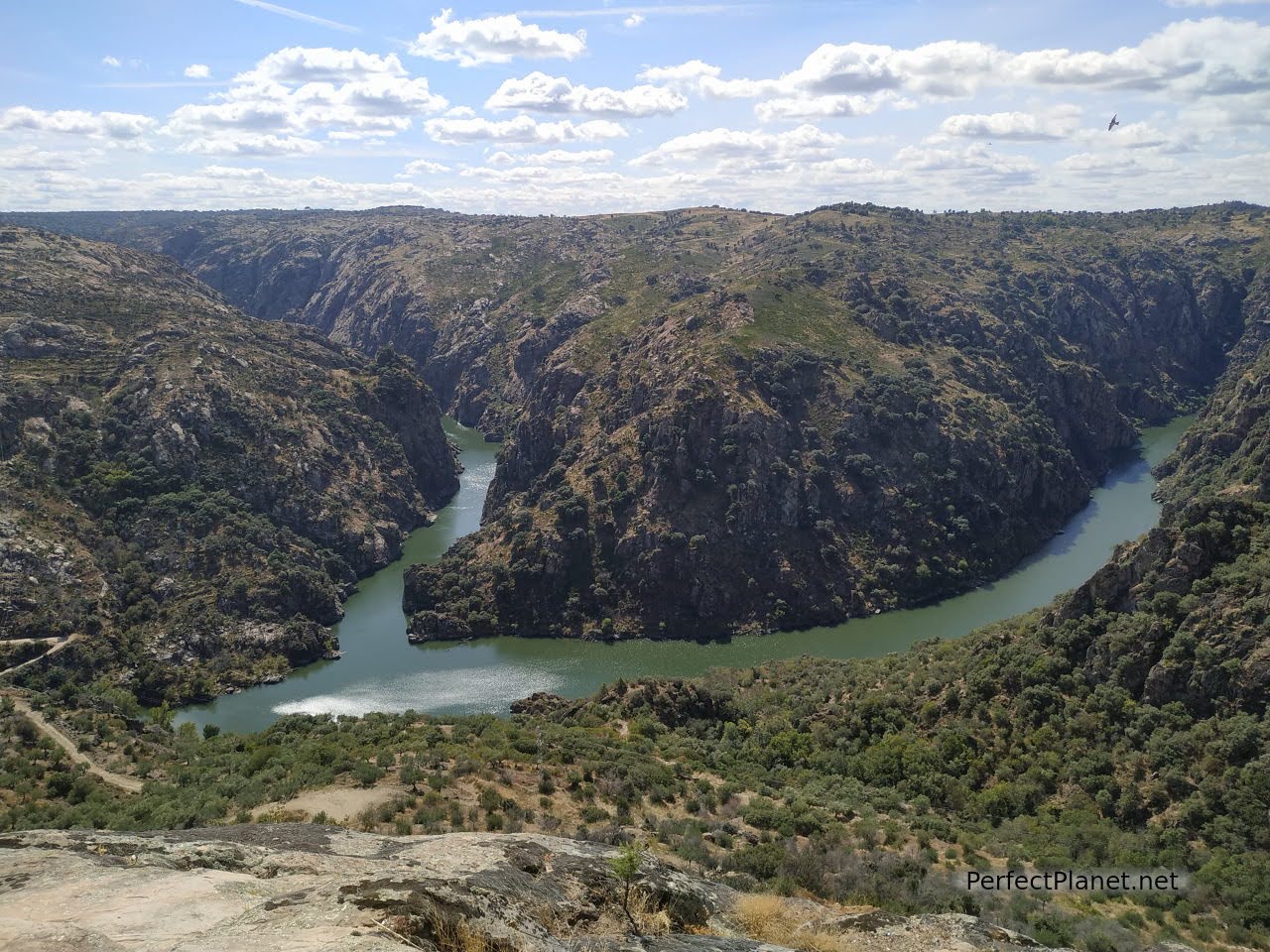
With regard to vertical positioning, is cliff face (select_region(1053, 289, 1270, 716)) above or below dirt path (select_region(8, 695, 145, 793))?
above

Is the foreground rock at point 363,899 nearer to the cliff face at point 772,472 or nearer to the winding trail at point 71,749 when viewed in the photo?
the winding trail at point 71,749

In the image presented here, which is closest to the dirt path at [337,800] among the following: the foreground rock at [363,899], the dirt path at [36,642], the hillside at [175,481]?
the foreground rock at [363,899]

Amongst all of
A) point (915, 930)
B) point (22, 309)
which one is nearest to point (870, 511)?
point (915, 930)

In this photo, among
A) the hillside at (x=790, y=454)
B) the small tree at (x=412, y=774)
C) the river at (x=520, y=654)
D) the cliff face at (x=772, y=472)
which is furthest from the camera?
the hillside at (x=790, y=454)

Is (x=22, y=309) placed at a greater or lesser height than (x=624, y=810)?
greater

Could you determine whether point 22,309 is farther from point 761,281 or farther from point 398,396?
point 761,281

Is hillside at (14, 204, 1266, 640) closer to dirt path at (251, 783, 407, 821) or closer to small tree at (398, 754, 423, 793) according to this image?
small tree at (398, 754, 423, 793)

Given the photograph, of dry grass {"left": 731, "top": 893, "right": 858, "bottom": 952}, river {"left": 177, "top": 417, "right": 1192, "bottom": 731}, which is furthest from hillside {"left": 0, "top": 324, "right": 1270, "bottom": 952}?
river {"left": 177, "top": 417, "right": 1192, "bottom": 731}
